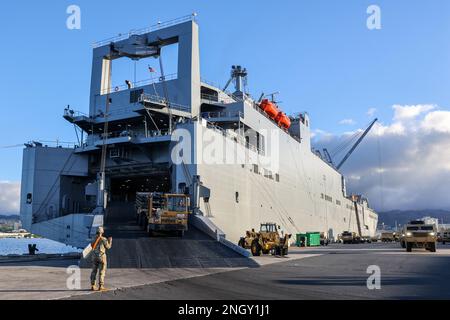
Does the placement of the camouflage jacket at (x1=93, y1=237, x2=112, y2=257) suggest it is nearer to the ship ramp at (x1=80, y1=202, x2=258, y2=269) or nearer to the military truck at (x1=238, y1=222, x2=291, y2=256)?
the ship ramp at (x1=80, y1=202, x2=258, y2=269)

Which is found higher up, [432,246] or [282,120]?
[282,120]

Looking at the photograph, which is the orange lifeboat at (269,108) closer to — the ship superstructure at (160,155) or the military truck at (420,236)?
the ship superstructure at (160,155)

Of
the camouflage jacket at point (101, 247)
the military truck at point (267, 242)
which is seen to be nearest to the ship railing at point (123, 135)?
the military truck at point (267, 242)

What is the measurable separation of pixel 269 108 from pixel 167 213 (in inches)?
1146

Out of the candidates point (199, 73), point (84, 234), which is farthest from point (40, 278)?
point (199, 73)

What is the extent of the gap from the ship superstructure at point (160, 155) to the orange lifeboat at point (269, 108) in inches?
148

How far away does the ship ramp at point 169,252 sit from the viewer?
20.5 m

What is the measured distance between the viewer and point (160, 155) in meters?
37.9

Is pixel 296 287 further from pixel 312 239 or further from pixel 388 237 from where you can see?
pixel 388 237

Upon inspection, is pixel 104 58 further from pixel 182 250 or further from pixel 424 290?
pixel 424 290

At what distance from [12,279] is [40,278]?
0.95 m

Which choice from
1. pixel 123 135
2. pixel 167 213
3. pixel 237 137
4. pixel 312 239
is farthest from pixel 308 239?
pixel 167 213
